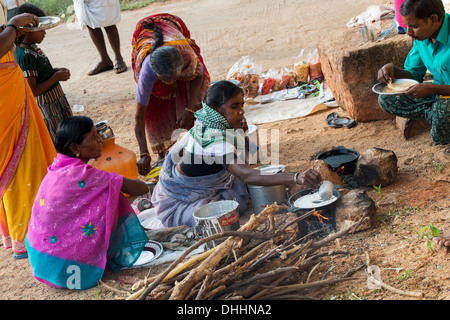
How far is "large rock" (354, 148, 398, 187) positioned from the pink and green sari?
186cm

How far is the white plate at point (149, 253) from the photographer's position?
136 inches

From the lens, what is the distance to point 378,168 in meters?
3.70

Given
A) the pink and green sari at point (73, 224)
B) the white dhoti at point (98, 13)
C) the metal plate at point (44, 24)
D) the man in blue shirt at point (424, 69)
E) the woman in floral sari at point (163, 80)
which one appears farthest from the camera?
the white dhoti at point (98, 13)

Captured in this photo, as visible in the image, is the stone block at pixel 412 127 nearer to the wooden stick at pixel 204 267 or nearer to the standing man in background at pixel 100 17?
the wooden stick at pixel 204 267

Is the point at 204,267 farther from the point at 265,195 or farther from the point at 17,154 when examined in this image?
the point at 17,154

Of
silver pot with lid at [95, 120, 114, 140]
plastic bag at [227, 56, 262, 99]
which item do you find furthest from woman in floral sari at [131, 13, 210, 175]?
plastic bag at [227, 56, 262, 99]

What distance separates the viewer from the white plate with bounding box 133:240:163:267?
3.45 m

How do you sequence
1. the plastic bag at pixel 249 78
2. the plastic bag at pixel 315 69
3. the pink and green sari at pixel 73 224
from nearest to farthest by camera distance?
the pink and green sari at pixel 73 224 < the plastic bag at pixel 315 69 < the plastic bag at pixel 249 78

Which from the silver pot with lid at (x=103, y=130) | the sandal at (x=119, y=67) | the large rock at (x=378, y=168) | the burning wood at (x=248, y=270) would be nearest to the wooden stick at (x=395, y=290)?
the burning wood at (x=248, y=270)

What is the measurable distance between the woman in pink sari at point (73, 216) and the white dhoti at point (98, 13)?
594cm

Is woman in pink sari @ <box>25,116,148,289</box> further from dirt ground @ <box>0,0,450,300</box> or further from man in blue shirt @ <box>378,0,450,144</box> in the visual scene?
man in blue shirt @ <box>378,0,450,144</box>

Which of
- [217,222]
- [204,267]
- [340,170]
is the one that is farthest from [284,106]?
[204,267]

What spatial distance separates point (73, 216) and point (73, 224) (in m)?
0.05

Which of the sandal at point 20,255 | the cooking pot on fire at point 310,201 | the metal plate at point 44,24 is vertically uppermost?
the metal plate at point 44,24
